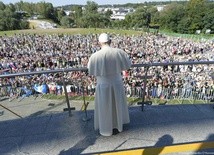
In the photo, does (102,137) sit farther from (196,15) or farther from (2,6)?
(2,6)

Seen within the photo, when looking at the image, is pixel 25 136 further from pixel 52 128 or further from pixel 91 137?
pixel 91 137

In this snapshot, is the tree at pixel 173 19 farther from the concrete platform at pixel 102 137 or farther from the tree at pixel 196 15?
the concrete platform at pixel 102 137

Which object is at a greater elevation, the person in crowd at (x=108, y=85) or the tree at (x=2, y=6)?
the tree at (x=2, y=6)

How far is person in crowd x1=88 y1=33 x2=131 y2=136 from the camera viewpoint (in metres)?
4.56

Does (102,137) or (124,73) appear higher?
(102,137)

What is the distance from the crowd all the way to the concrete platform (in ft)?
3.42

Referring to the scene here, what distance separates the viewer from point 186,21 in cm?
7206

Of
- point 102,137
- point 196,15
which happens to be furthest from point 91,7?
point 102,137

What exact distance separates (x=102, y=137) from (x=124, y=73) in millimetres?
8709

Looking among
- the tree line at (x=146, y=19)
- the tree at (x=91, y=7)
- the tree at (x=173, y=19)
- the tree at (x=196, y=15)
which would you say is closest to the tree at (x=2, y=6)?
the tree line at (x=146, y=19)

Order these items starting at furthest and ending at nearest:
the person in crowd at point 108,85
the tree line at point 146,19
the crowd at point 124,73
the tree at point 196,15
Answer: the tree at point 196,15
the tree line at point 146,19
the crowd at point 124,73
the person in crowd at point 108,85

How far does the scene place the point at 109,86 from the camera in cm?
471

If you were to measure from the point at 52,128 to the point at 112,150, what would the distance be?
4.76 ft

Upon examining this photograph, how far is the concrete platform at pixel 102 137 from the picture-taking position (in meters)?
4.75
